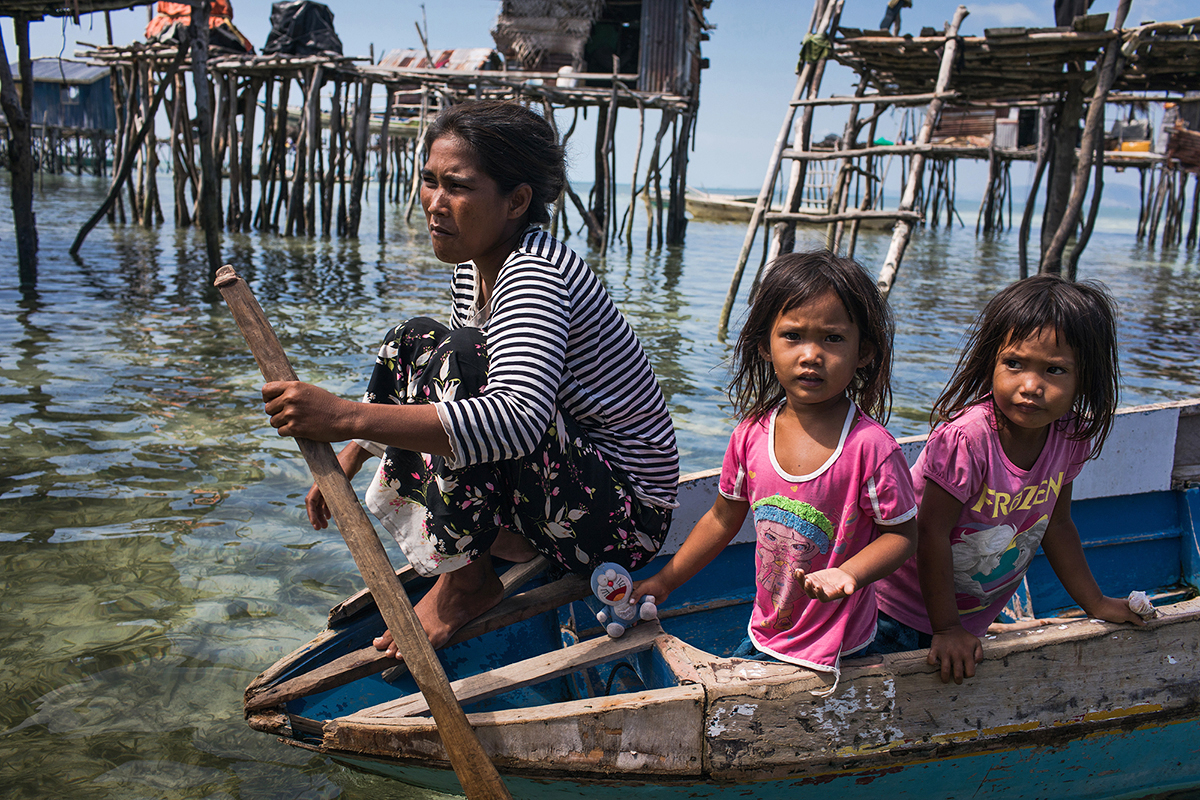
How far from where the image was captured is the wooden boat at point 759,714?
161 centimetres

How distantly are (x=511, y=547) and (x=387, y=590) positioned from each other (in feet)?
2.18

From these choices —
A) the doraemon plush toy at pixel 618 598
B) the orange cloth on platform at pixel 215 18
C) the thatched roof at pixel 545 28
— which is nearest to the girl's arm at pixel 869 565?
the doraemon plush toy at pixel 618 598

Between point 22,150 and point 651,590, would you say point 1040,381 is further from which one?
point 22,150

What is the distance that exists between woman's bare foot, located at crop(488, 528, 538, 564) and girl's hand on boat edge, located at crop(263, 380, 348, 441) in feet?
2.48

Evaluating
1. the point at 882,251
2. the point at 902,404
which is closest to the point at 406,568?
the point at 902,404

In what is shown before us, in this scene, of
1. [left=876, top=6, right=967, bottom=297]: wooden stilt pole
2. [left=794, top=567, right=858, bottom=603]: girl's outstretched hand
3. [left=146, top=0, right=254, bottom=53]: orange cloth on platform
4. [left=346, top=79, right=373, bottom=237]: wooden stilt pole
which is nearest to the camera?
[left=794, top=567, right=858, bottom=603]: girl's outstretched hand

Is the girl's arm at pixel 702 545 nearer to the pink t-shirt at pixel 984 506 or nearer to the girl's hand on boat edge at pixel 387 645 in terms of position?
the pink t-shirt at pixel 984 506

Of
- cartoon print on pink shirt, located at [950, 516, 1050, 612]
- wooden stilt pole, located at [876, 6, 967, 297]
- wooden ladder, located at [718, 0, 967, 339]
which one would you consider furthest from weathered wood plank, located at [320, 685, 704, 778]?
wooden stilt pole, located at [876, 6, 967, 297]

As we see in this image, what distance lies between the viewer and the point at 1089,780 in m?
1.94

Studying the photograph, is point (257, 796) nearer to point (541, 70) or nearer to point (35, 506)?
point (35, 506)

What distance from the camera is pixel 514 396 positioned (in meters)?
1.70

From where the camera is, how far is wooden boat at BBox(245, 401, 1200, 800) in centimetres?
161

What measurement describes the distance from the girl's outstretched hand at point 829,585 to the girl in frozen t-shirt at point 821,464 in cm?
3

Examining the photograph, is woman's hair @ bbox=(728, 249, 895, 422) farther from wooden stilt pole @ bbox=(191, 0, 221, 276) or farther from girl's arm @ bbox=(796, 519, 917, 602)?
wooden stilt pole @ bbox=(191, 0, 221, 276)
